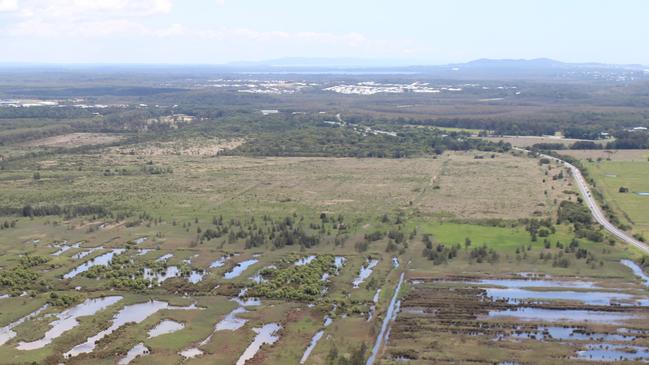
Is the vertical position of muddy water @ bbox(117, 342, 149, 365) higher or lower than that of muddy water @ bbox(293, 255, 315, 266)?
higher

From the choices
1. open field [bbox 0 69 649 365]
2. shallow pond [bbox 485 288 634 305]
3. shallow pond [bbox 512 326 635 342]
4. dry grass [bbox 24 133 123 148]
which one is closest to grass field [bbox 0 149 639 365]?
open field [bbox 0 69 649 365]

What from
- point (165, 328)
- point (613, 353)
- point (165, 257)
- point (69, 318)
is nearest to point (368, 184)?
point (165, 257)

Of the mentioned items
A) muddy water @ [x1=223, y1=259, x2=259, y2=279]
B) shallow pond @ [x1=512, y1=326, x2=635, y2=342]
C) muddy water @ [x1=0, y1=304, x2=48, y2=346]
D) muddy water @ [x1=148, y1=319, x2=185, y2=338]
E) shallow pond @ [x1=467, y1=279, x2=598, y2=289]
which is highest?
muddy water @ [x1=0, y1=304, x2=48, y2=346]

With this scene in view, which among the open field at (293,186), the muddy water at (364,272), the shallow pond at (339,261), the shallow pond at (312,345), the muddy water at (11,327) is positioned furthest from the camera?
the open field at (293,186)

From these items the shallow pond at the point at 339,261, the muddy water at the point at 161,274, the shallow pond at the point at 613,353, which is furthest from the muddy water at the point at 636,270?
the muddy water at the point at 161,274

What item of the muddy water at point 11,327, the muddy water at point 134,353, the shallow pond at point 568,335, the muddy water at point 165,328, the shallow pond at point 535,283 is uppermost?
the muddy water at point 11,327

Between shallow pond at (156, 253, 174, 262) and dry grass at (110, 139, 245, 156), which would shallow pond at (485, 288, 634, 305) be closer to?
shallow pond at (156, 253, 174, 262)

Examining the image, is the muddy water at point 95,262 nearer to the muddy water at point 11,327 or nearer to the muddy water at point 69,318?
the muddy water at point 69,318
